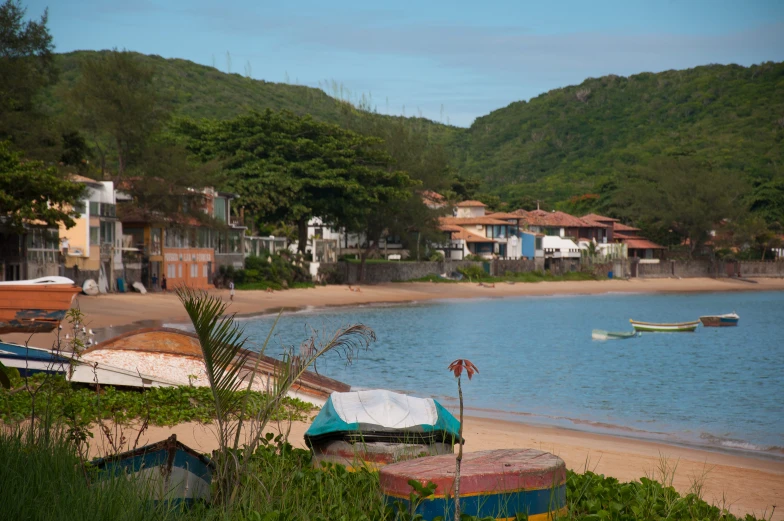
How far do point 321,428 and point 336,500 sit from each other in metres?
1.17

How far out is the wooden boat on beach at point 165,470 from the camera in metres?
6.26

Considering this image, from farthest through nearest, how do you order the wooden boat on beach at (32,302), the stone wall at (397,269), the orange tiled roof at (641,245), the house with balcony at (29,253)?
the orange tiled roof at (641,245) < the stone wall at (397,269) < the house with balcony at (29,253) < the wooden boat on beach at (32,302)

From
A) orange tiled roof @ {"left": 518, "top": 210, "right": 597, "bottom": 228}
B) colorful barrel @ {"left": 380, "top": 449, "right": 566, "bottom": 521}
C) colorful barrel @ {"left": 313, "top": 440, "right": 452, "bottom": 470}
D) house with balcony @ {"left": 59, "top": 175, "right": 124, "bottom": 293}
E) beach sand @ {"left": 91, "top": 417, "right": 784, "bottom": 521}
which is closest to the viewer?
colorful barrel @ {"left": 380, "top": 449, "right": 566, "bottom": 521}

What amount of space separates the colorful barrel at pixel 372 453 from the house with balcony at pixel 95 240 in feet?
110

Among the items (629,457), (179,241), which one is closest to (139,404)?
(629,457)

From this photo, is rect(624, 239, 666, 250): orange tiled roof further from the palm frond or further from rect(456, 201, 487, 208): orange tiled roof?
the palm frond

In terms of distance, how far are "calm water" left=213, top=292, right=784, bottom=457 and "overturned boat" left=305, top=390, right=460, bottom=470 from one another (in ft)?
2.71

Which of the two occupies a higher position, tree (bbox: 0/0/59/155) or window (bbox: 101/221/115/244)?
tree (bbox: 0/0/59/155)

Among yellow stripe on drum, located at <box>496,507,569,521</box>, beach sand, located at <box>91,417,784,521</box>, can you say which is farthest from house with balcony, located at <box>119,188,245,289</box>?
yellow stripe on drum, located at <box>496,507,569,521</box>

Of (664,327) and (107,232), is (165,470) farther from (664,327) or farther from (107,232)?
(107,232)

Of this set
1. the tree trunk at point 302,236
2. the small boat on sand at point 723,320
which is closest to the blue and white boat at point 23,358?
the small boat on sand at point 723,320

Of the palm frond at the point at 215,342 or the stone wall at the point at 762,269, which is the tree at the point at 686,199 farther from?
the palm frond at the point at 215,342

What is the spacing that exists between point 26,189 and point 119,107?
18.7 meters

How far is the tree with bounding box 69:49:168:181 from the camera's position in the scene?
46.3 m
